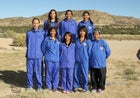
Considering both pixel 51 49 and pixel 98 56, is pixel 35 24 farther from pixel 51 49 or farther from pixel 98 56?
pixel 98 56

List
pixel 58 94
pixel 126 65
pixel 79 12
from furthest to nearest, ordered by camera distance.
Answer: pixel 79 12 → pixel 126 65 → pixel 58 94

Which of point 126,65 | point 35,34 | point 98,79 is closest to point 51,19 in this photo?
point 35,34

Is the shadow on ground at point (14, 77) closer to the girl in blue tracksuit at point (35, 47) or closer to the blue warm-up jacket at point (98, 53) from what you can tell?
the girl in blue tracksuit at point (35, 47)

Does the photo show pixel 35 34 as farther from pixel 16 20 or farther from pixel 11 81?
pixel 16 20

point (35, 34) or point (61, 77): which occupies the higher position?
point (35, 34)

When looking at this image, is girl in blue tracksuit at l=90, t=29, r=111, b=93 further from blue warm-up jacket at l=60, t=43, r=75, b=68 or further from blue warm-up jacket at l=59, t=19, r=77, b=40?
blue warm-up jacket at l=59, t=19, r=77, b=40

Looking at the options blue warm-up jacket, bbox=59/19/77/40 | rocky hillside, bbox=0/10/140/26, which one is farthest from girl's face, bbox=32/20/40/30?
rocky hillside, bbox=0/10/140/26

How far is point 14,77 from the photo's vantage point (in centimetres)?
1209

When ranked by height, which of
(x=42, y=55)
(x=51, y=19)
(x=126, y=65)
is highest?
(x=51, y=19)

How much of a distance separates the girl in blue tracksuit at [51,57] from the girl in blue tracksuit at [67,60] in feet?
0.45

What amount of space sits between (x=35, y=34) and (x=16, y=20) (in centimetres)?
15018

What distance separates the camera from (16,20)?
6211 inches

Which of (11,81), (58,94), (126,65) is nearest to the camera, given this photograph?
(58,94)

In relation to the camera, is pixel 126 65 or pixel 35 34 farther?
pixel 126 65
